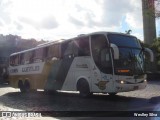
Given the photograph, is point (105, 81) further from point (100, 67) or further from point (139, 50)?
point (139, 50)

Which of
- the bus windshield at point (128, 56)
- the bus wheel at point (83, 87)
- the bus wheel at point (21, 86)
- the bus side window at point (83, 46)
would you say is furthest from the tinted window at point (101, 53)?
the bus wheel at point (21, 86)

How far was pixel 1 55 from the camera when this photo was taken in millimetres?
64562

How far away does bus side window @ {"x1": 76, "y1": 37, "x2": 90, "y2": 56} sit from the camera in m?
16.6

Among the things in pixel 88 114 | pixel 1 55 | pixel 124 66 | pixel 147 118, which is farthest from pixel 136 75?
pixel 1 55

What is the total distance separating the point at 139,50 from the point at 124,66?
146 centimetres

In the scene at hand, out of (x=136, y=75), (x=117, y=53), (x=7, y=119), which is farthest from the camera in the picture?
(x=136, y=75)

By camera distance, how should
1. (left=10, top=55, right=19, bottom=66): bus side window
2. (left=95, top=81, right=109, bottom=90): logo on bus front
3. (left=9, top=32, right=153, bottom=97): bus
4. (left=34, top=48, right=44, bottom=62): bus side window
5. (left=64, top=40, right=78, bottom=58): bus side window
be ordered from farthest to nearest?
(left=10, top=55, right=19, bottom=66): bus side window < (left=34, top=48, right=44, bottom=62): bus side window < (left=64, top=40, right=78, bottom=58): bus side window < (left=95, top=81, right=109, bottom=90): logo on bus front < (left=9, top=32, right=153, bottom=97): bus

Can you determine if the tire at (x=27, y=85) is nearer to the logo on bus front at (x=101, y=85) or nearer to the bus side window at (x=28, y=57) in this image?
the bus side window at (x=28, y=57)

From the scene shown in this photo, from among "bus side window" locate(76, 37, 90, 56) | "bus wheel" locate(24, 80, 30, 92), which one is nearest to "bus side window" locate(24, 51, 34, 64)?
"bus wheel" locate(24, 80, 30, 92)

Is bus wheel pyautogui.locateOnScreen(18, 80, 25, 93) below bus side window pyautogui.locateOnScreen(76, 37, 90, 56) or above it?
below

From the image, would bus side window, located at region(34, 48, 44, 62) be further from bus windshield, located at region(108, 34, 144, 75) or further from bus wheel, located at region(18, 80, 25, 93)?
bus windshield, located at region(108, 34, 144, 75)

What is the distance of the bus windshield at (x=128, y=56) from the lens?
599 inches

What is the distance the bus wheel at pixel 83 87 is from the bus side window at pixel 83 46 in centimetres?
139

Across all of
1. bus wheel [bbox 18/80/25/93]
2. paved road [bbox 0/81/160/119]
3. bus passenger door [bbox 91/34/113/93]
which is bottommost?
paved road [bbox 0/81/160/119]
